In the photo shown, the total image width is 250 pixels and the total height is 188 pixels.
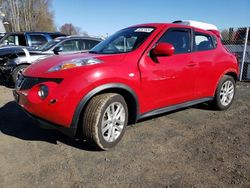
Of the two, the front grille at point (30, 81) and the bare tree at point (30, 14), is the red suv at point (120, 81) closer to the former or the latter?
the front grille at point (30, 81)

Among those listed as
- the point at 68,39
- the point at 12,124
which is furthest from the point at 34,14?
the point at 12,124

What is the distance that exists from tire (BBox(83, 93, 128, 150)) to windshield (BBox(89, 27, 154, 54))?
2.92 ft

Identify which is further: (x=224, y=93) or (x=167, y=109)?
(x=224, y=93)

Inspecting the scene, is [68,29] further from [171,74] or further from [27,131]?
[171,74]

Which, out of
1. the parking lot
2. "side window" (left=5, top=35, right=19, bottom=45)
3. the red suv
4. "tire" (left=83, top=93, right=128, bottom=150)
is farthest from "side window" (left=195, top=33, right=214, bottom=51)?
"side window" (left=5, top=35, right=19, bottom=45)

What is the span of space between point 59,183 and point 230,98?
13.9 ft

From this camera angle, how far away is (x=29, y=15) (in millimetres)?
51656

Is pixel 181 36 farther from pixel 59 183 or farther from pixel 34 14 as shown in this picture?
pixel 34 14

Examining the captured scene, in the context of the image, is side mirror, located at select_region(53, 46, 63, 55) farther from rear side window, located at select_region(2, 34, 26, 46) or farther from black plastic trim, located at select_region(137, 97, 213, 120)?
rear side window, located at select_region(2, 34, 26, 46)

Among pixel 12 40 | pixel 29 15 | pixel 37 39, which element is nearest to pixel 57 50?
pixel 37 39

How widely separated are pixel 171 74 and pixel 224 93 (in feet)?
6.49

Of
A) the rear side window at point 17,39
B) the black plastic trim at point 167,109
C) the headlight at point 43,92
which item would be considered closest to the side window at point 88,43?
the rear side window at point 17,39

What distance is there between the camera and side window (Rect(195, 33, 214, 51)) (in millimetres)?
4863

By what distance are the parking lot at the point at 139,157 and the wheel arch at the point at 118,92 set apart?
0.43 m
